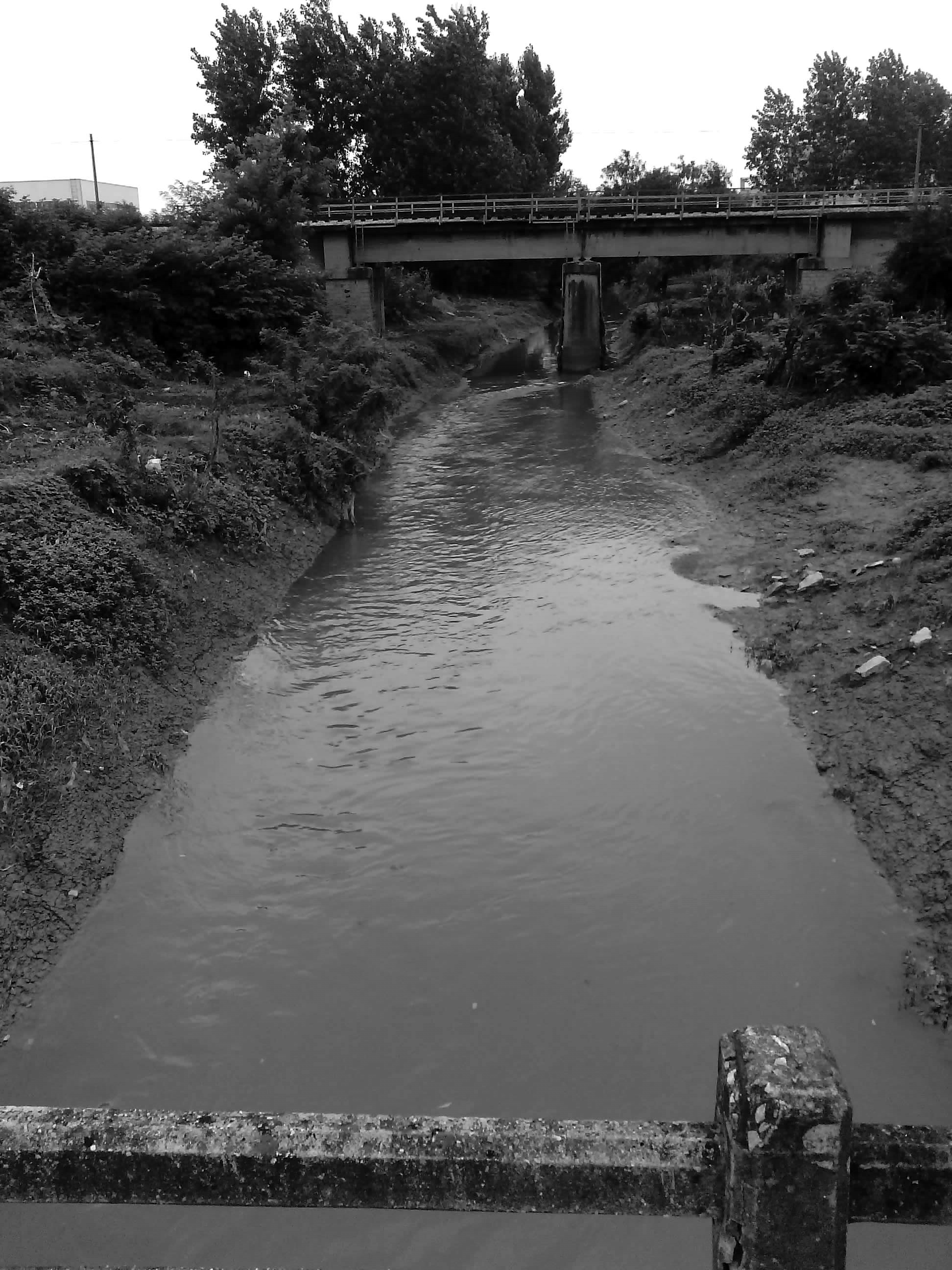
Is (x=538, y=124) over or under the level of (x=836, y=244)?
over

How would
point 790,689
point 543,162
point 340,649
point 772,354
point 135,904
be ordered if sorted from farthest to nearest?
1. point 543,162
2. point 772,354
3. point 340,649
4. point 790,689
5. point 135,904

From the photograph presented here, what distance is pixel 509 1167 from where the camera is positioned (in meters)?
2.96

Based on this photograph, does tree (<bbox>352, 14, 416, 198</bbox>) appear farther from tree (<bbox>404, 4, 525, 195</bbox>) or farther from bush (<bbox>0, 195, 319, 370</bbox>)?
bush (<bbox>0, 195, 319, 370</bbox>)

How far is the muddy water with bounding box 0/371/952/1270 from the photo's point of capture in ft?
20.6

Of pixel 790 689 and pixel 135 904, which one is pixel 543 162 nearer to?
pixel 790 689

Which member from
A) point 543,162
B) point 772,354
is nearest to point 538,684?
point 772,354

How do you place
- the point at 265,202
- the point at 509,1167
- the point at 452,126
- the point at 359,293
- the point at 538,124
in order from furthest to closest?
the point at 538,124, the point at 452,126, the point at 359,293, the point at 265,202, the point at 509,1167

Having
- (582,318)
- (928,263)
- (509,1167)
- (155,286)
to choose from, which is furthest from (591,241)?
(509,1167)

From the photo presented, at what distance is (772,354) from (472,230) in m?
20.6

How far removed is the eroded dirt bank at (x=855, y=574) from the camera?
382 inches

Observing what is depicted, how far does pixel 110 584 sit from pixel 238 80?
189ft

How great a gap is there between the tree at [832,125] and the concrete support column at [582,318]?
132ft

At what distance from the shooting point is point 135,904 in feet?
30.3

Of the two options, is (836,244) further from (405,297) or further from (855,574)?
(855,574)
